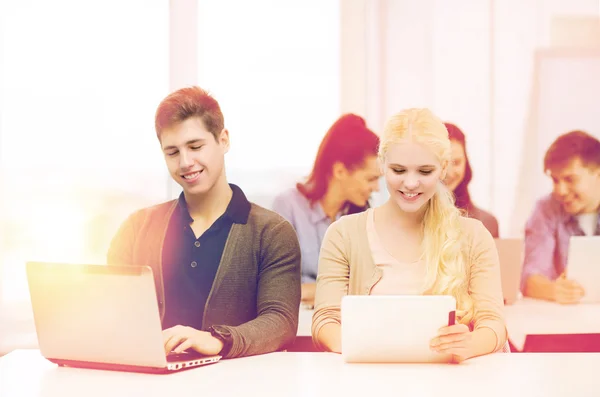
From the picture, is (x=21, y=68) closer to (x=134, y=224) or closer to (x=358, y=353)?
(x=134, y=224)

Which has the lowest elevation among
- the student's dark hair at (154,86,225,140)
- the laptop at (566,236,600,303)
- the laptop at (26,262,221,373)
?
the laptop at (566,236,600,303)

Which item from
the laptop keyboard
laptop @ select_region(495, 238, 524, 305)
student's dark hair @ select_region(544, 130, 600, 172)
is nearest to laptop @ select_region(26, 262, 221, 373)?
the laptop keyboard

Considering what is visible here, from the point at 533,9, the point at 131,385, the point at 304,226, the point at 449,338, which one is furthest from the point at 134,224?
the point at 533,9

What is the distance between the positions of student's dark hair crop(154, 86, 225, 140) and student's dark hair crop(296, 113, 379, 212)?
1.22m

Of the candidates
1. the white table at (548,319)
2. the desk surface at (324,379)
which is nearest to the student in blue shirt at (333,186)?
the white table at (548,319)

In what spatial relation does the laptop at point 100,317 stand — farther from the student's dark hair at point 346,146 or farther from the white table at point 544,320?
the student's dark hair at point 346,146

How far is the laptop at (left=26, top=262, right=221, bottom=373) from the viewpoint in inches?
59.4

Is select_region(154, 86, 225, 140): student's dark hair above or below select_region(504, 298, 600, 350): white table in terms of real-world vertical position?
above

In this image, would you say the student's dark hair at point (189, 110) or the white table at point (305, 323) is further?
the white table at point (305, 323)

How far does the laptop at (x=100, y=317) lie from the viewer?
4.95 feet

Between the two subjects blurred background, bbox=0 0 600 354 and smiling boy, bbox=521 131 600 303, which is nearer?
smiling boy, bbox=521 131 600 303

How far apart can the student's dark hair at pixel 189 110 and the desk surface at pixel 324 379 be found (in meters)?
0.62

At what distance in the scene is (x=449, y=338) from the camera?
5.28ft

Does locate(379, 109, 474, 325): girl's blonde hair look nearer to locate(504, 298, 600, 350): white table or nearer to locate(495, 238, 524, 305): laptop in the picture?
locate(504, 298, 600, 350): white table
